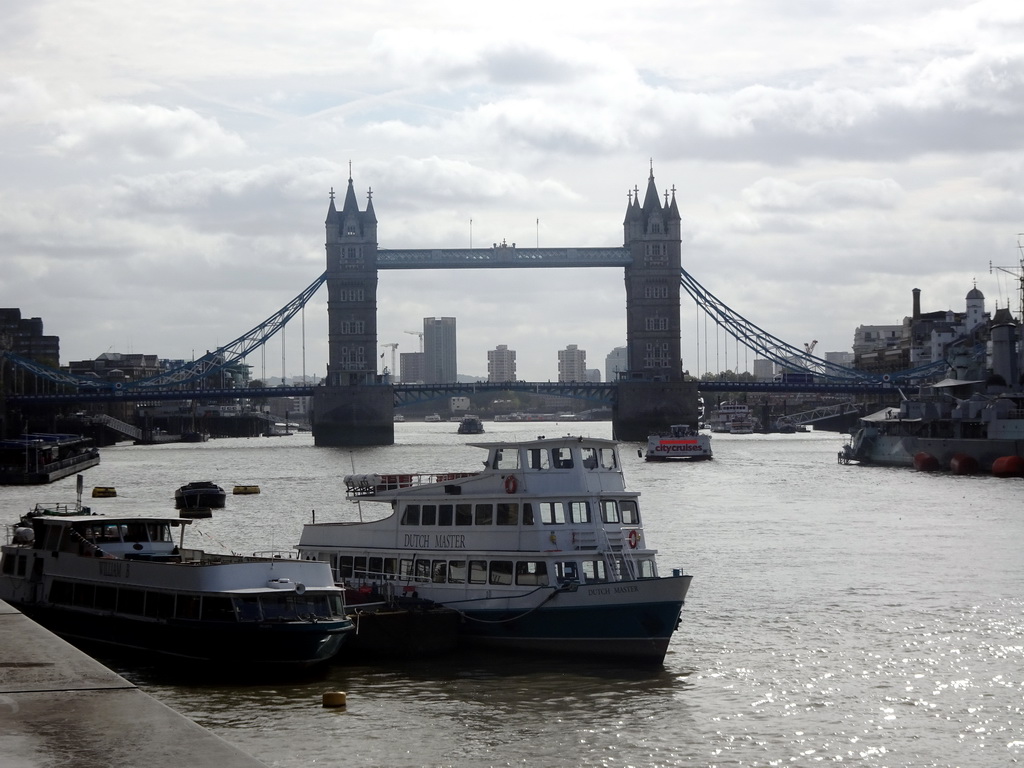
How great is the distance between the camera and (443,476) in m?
27.5

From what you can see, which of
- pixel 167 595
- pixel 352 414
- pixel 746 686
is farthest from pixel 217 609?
pixel 352 414

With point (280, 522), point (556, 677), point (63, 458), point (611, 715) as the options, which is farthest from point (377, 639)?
point (63, 458)

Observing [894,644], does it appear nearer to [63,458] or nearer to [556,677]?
[556,677]

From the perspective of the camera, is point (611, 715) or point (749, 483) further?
point (749, 483)

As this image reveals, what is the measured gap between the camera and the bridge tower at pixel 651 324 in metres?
134

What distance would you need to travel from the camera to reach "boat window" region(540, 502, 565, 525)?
2542cm

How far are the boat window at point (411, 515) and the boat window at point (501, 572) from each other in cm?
196

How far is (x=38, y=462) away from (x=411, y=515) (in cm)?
5918

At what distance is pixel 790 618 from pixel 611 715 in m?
9.01

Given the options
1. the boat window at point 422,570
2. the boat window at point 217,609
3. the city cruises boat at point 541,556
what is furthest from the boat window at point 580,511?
the boat window at point 217,609

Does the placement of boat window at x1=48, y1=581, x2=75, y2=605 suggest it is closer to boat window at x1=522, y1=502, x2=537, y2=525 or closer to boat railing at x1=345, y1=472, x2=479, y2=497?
boat railing at x1=345, y1=472, x2=479, y2=497

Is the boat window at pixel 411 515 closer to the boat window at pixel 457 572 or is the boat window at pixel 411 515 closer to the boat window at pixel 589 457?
the boat window at pixel 457 572

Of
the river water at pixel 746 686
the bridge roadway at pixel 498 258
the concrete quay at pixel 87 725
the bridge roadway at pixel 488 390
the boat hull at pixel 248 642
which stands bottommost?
the river water at pixel 746 686

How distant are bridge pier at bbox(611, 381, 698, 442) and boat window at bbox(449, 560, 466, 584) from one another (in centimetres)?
10771
